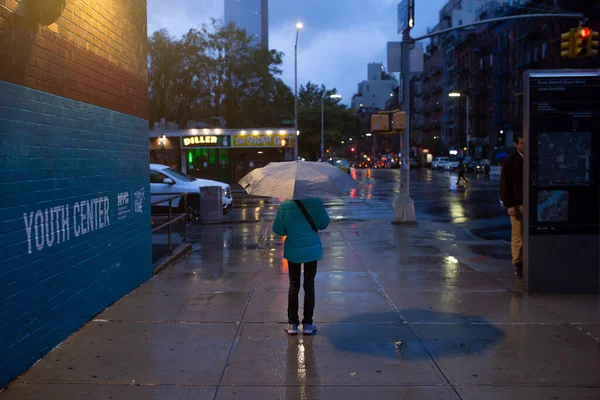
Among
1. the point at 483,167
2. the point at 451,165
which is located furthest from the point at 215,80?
the point at 451,165

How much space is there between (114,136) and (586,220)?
230 inches

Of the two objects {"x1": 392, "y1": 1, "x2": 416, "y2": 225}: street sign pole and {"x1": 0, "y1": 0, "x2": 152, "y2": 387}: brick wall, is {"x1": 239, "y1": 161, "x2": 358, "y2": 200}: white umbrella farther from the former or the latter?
{"x1": 392, "y1": 1, "x2": 416, "y2": 225}: street sign pole

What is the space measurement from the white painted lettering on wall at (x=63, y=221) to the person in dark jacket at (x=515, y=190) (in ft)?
17.0

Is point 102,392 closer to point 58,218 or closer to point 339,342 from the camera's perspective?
point 58,218

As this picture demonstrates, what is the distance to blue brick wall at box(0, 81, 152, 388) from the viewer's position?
4.75 m

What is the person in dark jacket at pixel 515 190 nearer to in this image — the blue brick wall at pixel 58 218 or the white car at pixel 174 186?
the blue brick wall at pixel 58 218

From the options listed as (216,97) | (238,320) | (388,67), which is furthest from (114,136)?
(216,97)

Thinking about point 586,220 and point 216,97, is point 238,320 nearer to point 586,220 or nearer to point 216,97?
point 586,220

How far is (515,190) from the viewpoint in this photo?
321 inches

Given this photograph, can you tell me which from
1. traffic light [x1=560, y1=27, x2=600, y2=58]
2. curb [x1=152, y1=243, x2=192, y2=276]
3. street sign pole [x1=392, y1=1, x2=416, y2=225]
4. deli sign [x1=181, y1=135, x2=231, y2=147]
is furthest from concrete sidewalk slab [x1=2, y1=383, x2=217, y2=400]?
deli sign [x1=181, y1=135, x2=231, y2=147]

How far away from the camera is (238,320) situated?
21.6ft

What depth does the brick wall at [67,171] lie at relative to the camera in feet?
15.7

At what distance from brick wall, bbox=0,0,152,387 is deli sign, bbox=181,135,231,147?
103 ft

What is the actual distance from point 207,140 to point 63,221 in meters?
34.5
